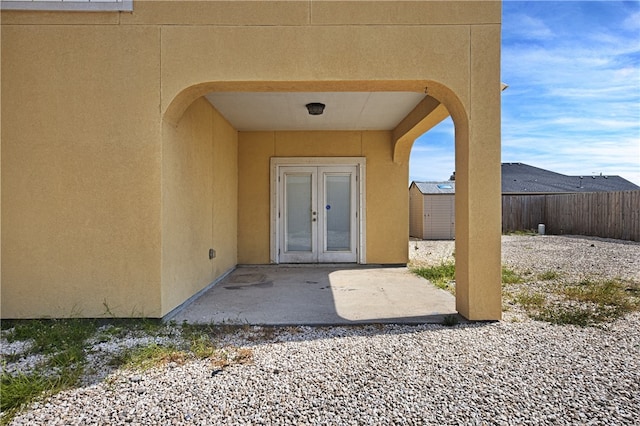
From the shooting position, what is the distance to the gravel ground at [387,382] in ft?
7.36

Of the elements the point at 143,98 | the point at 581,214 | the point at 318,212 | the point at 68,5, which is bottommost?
the point at 581,214

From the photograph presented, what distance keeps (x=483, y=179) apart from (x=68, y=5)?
466 cm

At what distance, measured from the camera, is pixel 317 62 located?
4.04 m

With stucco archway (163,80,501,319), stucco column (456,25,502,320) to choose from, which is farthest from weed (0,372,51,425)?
stucco column (456,25,502,320)

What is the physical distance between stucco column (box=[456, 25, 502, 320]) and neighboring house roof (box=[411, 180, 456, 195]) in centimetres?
1204

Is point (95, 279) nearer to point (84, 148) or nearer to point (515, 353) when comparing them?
point (84, 148)

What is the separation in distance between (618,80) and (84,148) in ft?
40.9

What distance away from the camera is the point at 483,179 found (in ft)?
13.2

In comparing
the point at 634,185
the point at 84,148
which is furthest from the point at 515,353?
the point at 634,185

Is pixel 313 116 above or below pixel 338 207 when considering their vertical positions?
above

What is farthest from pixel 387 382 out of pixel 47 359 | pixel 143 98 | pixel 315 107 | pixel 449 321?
pixel 315 107

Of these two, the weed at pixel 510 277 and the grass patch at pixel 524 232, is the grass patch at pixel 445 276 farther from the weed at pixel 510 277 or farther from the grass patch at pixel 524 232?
the grass patch at pixel 524 232

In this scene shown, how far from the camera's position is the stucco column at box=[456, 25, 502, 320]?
401cm

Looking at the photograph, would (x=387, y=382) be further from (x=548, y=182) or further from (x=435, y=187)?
(x=548, y=182)
